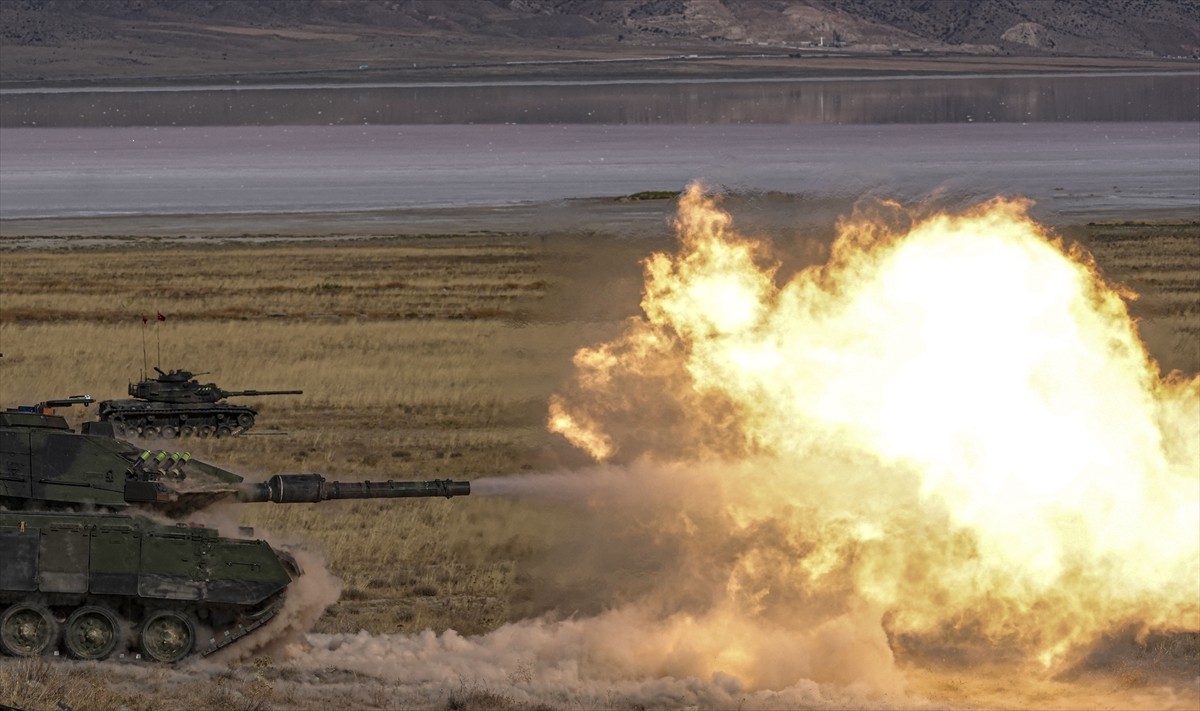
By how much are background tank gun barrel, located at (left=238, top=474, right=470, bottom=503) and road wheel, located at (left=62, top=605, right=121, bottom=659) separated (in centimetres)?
280

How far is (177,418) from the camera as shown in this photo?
4409 cm

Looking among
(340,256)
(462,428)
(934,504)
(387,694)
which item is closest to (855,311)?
(934,504)

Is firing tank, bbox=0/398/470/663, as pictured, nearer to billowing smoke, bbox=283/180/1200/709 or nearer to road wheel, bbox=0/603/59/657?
road wheel, bbox=0/603/59/657

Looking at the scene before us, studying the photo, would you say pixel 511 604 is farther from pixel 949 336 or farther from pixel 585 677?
pixel 949 336

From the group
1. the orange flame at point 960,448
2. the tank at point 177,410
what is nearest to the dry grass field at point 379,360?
the tank at point 177,410

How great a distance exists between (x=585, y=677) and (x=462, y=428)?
57.5 feet

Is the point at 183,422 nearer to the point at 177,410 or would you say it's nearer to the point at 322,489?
the point at 177,410

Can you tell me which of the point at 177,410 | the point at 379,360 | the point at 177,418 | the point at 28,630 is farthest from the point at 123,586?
the point at 379,360

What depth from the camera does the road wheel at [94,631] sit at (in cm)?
2531

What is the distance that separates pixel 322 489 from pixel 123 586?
3.21 metres

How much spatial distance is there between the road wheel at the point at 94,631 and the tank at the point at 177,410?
17600mm

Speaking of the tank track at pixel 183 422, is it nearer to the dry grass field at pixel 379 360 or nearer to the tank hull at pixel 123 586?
the dry grass field at pixel 379 360

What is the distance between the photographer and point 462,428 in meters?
42.3

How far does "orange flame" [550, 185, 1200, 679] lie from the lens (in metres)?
26.3
